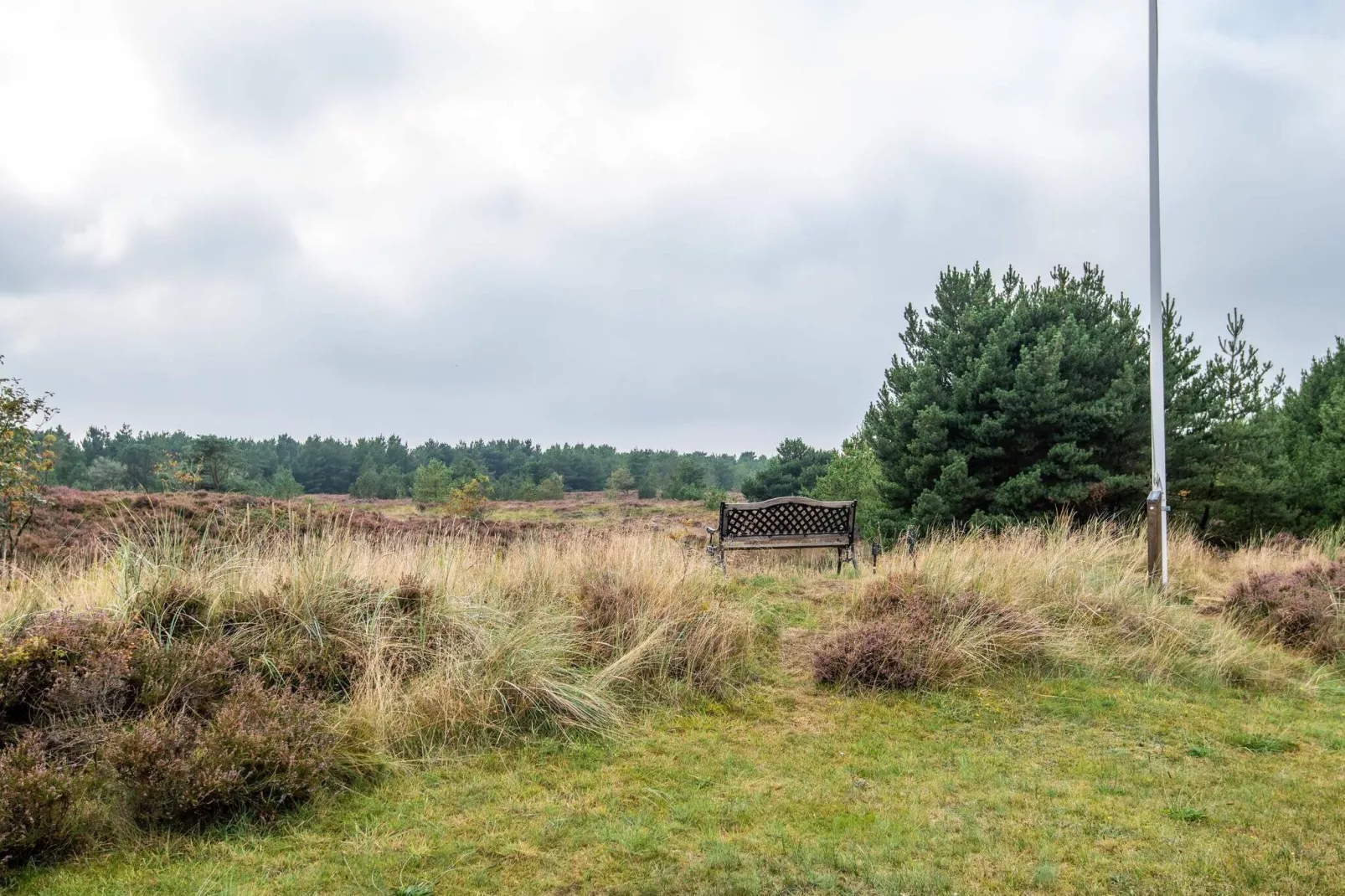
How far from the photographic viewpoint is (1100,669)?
6.31 meters

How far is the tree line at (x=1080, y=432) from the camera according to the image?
1532 centimetres

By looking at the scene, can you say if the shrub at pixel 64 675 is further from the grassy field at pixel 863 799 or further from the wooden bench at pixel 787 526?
the wooden bench at pixel 787 526

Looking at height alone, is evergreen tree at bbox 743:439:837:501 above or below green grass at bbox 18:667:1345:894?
above

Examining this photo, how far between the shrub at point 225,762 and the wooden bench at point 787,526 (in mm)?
6461

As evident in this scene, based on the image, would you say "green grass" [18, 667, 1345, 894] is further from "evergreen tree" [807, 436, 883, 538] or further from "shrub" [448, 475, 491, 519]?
"shrub" [448, 475, 491, 519]

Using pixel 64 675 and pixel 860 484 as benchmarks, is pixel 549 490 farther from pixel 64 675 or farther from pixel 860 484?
pixel 64 675

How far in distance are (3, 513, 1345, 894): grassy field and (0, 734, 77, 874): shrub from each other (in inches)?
4.4

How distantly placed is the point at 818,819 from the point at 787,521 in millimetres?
7016

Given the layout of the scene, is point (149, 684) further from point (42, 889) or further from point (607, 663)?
point (607, 663)

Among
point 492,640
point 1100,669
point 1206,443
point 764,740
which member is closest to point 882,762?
point 764,740

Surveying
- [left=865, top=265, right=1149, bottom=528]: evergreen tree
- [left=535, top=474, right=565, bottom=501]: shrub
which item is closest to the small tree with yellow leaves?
[left=865, top=265, right=1149, bottom=528]: evergreen tree

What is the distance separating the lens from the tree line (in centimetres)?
1532

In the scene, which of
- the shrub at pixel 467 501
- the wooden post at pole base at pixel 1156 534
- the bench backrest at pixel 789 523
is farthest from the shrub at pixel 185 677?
the shrub at pixel 467 501

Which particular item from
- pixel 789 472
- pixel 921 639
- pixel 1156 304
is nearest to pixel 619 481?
pixel 789 472
